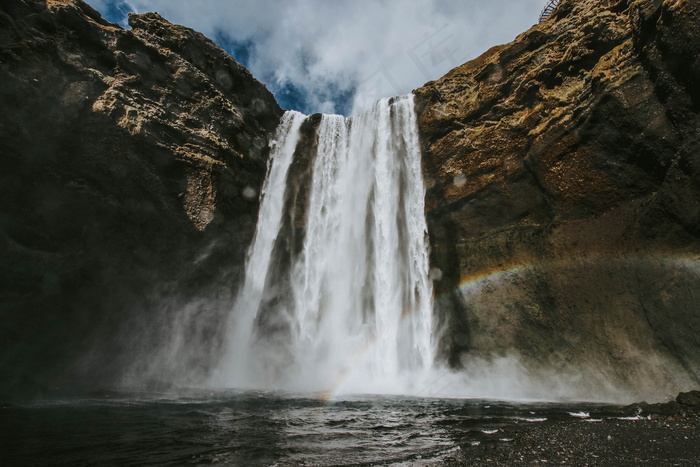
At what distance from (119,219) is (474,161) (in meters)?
16.0

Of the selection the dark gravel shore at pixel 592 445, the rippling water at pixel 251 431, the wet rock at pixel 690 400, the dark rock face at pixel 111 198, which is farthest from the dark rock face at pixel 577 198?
the dark rock face at pixel 111 198

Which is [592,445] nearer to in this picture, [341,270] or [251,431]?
[251,431]

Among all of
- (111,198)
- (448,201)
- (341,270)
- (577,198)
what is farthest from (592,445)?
(111,198)

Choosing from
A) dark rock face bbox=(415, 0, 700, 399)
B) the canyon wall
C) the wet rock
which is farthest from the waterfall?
the wet rock

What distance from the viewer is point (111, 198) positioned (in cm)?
1502

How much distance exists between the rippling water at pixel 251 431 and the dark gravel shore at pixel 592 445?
341mm

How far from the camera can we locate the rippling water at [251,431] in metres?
4.80

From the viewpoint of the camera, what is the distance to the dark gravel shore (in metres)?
4.66

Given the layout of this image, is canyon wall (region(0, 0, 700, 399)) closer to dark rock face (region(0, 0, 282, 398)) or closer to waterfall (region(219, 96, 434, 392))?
dark rock face (region(0, 0, 282, 398))

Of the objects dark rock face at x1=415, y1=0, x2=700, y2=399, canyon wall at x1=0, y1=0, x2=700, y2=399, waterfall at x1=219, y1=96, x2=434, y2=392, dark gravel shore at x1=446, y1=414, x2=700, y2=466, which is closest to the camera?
dark gravel shore at x1=446, y1=414, x2=700, y2=466

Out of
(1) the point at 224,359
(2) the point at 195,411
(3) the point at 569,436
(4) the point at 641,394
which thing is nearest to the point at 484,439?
(3) the point at 569,436

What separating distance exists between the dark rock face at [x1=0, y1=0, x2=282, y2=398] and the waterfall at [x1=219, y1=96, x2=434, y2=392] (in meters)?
1.91

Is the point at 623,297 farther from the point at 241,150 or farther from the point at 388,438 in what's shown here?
the point at 241,150

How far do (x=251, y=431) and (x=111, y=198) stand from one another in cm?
1289
